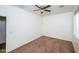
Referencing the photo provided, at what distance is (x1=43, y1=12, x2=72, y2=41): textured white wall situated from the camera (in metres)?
2.62

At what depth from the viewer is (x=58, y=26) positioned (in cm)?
275

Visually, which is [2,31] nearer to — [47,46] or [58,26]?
[47,46]

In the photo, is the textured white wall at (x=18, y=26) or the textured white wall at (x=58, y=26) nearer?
the textured white wall at (x=58, y=26)

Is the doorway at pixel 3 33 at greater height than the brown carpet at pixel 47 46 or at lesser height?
greater

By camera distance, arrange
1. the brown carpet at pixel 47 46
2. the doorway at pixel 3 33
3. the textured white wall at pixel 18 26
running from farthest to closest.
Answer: the textured white wall at pixel 18 26, the brown carpet at pixel 47 46, the doorway at pixel 3 33

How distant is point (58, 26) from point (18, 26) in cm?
133

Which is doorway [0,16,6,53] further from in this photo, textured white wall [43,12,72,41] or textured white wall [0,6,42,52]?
textured white wall [43,12,72,41]

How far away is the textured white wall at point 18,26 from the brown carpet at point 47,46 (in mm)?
214

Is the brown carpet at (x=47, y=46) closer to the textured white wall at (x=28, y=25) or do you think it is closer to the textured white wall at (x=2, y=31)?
the textured white wall at (x=28, y=25)

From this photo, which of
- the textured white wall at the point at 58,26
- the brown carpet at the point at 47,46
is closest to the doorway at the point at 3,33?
the brown carpet at the point at 47,46

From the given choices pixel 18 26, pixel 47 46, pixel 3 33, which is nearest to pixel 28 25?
pixel 18 26

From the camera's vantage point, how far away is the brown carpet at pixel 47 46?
8.69ft

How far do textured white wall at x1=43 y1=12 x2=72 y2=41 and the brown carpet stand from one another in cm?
18
